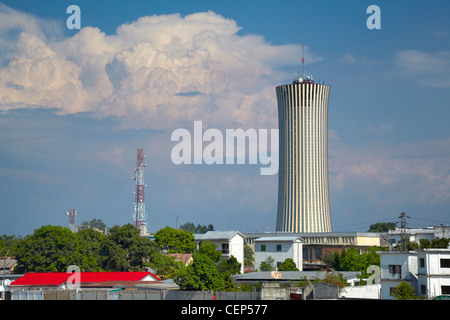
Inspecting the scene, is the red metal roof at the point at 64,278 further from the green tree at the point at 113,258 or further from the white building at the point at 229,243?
the white building at the point at 229,243

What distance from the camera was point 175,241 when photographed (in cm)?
12575

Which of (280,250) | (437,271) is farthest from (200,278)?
(280,250)

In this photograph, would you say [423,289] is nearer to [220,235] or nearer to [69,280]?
[69,280]

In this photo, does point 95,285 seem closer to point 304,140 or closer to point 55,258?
point 55,258

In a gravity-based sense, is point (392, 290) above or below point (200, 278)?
below

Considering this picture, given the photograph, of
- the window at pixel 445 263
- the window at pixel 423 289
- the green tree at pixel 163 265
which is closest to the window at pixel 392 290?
the window at pixel 423 289

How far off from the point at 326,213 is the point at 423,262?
10293 cm

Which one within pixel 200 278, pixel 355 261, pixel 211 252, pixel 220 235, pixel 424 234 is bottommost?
pixel 355 261

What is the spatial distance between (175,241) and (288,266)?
29555 millimetres

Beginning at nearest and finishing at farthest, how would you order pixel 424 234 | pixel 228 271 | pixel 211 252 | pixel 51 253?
pixel 228 271 → pixel 51 253 → pixel 211 252 → pixel 424 234

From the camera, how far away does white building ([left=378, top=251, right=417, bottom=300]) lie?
70.8m

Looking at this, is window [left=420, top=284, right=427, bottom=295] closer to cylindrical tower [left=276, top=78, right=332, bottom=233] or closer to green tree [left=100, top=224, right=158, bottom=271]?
green tree [left=100, top=224, right=158, bottom=271]
